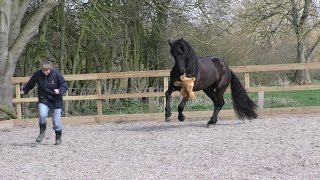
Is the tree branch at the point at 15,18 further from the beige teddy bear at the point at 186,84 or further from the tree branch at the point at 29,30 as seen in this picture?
the beige teddy bear at the point at 186,84

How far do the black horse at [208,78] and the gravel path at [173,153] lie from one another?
1.19 feet

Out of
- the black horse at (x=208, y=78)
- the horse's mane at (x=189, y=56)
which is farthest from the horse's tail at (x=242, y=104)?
the horse's mane at (x=189, y=56)

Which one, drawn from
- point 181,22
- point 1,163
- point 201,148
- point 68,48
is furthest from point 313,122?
point 68,48

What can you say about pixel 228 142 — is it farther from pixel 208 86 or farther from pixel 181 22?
pixel 181 22

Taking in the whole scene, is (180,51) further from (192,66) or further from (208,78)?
(208,78)

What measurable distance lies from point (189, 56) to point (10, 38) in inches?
229

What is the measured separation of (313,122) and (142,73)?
4.42 m

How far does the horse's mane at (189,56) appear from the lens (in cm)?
911

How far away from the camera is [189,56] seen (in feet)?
30.7

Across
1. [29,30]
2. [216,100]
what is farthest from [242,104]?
[29,30]

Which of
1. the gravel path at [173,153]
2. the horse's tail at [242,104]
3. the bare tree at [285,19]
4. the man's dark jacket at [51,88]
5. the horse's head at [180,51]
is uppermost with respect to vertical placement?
the bare tree at [285,19]

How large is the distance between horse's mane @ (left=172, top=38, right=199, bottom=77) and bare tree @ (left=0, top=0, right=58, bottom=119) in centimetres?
485

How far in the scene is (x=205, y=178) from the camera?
215 inches

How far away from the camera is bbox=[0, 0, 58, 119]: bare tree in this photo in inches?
477
